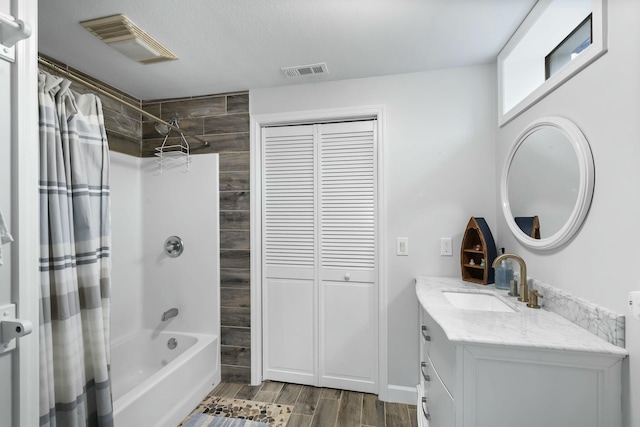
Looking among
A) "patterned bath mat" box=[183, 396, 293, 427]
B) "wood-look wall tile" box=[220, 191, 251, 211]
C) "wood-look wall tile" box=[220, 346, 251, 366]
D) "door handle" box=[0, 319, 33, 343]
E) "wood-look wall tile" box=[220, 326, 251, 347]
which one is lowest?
Result: "patterned bath mat" box=[183, 396, 293, 427]

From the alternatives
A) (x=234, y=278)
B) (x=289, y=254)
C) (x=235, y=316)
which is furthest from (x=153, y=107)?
(x=235, y=316)

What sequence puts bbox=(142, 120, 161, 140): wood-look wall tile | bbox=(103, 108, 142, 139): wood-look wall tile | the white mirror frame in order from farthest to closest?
bbox=(142, 120, 161, 140): wood-look wall tile < bbox=(103, 108, 142, 139): wood-look wall tile < the white mirror frame

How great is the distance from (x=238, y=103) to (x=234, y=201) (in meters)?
0.81

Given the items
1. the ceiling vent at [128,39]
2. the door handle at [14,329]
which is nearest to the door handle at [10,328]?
the door handle at [14,329]

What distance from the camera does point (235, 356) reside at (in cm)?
233

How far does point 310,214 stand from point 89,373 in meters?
1.55

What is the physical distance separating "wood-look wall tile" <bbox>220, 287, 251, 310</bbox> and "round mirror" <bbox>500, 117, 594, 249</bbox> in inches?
75.7

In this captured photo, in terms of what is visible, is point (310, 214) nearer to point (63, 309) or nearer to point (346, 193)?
point (346, 193)

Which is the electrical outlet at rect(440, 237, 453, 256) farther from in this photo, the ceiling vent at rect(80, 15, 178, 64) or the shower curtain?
the ceiling vent at rect(80, 15, 178, 64)

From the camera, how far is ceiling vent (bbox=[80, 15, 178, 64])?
4.90 feet

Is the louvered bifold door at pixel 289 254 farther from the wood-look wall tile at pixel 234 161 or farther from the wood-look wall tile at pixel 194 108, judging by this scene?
the wood-look wall tile at pixel 194 108

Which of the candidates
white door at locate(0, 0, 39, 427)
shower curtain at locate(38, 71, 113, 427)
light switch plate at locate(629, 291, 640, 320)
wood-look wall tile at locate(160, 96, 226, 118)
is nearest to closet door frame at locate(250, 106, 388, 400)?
wood-look wall tile at locate(160, 96, 226, 118)

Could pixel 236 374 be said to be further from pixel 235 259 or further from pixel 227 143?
pixel 227 143

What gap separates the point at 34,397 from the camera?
0.88 metres
